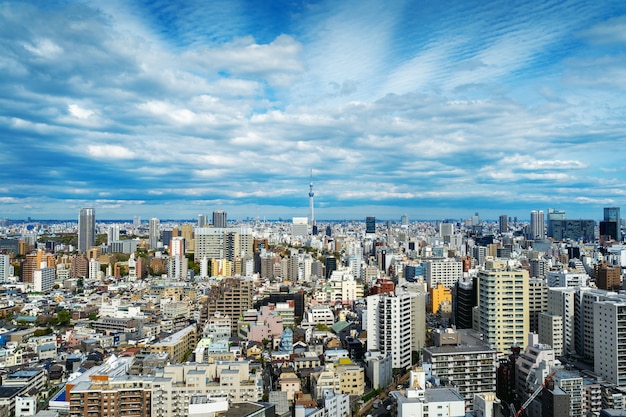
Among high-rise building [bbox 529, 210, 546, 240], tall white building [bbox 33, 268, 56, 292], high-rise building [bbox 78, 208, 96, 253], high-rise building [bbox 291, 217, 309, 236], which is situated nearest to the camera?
tall white building [bbox 33, 268, 56, 292]

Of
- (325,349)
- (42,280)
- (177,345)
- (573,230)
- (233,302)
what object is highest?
(573,230)

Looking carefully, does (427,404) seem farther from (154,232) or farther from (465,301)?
(154,232)

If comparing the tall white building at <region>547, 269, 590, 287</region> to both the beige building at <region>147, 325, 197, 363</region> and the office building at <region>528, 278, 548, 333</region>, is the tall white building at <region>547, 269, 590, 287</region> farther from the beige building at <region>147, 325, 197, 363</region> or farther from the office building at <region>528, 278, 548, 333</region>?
the beige building at <region>147, 325, 197, 363</region>

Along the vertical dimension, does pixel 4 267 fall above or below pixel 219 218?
below

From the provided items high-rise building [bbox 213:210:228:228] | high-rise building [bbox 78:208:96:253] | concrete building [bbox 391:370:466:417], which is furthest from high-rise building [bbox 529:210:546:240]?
concrete building [bbox 391:370:466:417]

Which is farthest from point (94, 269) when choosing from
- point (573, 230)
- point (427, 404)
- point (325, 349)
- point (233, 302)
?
point (573, 230)

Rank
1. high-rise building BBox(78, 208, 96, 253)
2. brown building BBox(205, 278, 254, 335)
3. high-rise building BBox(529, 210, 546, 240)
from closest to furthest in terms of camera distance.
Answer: brown building BBox(205, 278, 254, 335)
high-rise building BBox(78, 208, 96, 253)
high-rise building BBox(529, 210, 546, 240)

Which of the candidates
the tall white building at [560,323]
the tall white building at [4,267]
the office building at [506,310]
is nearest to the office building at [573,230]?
the tall white building at [560,323]
